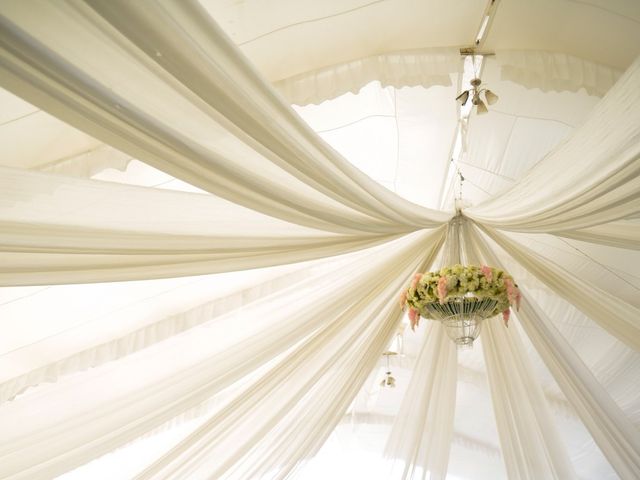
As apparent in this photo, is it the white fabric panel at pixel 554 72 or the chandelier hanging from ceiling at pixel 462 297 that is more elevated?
the white fabric panel at pixel 554 72

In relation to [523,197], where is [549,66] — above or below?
above

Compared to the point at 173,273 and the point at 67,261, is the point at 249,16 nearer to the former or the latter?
the point at 173,273

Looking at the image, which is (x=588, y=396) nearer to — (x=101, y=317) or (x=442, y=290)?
(x=442, y=290)

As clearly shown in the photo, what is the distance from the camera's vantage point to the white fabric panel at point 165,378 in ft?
7.22

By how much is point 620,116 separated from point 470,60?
134cm

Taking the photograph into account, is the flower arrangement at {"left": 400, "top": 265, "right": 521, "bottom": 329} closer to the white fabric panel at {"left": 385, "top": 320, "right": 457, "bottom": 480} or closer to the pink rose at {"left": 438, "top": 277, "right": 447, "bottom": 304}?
the pink rose at {"left": 438, "top": 277, "right": 447, "bottom": 304}

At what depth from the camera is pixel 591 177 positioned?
→ 203cm

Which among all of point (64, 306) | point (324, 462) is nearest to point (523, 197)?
point (64, 306)

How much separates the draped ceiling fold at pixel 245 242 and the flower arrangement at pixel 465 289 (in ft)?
0.86

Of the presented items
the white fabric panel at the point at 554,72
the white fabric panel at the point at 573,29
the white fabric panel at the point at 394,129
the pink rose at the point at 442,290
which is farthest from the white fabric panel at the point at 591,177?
the white fabric panel at the point at 394,129

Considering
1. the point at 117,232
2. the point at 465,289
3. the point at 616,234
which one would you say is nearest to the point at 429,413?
the point at 465,289

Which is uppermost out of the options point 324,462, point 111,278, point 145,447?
point 111,278

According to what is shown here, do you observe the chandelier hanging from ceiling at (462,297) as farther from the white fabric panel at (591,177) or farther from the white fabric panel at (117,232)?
the white fabric panel at (117,232)

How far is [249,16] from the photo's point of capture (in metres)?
2.35
